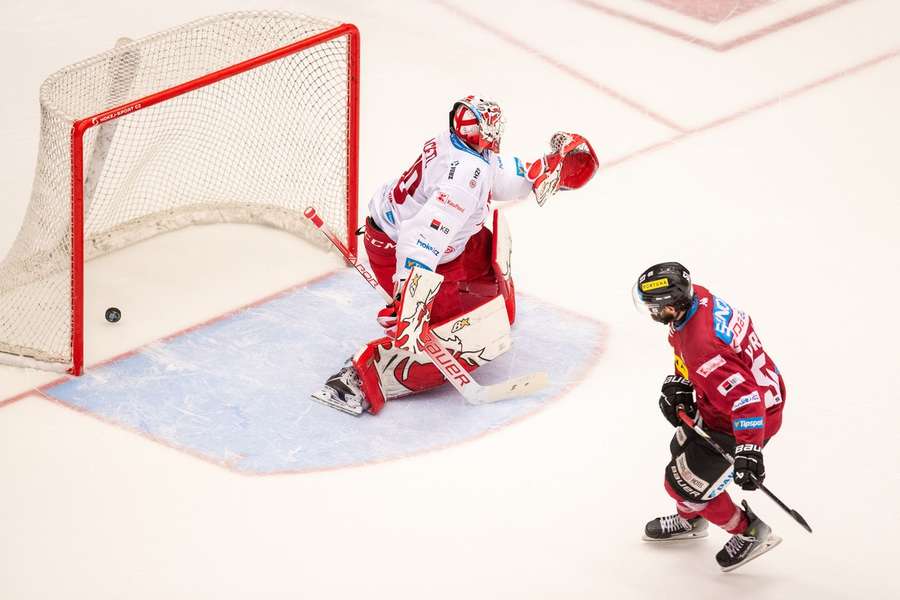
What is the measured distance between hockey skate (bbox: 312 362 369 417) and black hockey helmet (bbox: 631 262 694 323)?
4.57 ft

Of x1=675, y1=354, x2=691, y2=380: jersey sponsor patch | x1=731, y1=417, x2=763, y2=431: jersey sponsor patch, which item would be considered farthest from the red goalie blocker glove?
x1=731, y1=417, x2=763, y2=431: jersey sponsor patch

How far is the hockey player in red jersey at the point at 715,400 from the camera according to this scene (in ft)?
12.4

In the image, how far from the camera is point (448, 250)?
15.9 feet

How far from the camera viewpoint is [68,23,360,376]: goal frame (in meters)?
4.76

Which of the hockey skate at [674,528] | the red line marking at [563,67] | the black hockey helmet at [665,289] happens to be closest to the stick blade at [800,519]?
the hockey skate at [674,528]

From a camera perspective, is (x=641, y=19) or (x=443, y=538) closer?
(x=443, y=538)

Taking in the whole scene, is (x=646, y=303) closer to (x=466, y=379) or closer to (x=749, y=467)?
(x=749, y=467)

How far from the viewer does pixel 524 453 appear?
467 centimetres

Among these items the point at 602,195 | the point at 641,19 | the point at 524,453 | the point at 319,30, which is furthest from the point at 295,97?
the point at 641,19

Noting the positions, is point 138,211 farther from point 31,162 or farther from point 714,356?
point 714,356

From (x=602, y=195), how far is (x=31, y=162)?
2661 mm

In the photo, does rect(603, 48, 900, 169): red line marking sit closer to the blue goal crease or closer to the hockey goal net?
the blue goal crease

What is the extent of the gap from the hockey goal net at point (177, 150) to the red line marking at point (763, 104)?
141 centimetres

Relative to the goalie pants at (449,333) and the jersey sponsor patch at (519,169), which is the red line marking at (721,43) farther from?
the goalie pants at (449,333)
